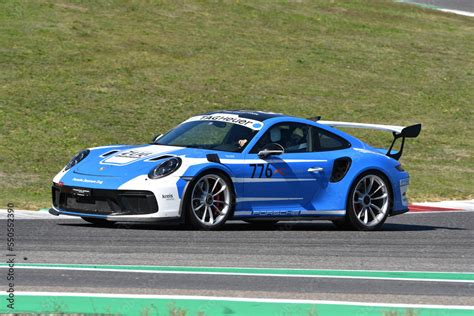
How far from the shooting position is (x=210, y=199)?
11906 millimetres

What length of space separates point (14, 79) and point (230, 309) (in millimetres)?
19953

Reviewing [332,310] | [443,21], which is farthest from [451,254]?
[443,21]

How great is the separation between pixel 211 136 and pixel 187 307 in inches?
194

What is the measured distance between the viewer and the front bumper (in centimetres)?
1160

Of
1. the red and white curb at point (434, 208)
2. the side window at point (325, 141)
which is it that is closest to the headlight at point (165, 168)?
the side window at point (325, 141)

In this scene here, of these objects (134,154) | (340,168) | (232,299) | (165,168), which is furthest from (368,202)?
(232,299)

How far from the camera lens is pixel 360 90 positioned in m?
29.7

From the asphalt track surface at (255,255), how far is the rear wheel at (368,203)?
0.28 meters

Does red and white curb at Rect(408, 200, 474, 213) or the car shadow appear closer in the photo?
the car shadow

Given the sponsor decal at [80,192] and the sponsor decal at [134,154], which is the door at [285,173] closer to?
the sponsor decal at [134,154]

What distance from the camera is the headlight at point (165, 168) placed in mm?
11688


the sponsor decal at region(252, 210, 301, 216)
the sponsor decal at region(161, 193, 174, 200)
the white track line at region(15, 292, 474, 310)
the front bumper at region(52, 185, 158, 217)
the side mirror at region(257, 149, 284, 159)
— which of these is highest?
the white track line at region(15, 292, 474, 310)

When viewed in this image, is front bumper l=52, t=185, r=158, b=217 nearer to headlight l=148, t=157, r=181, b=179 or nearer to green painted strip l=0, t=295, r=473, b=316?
headlight l=148, t=157, r=181, b=179

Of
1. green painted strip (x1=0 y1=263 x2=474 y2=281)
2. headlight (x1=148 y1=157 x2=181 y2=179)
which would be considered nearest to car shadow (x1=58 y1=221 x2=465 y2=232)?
headlight (x1=148 y1=157 x2=181 y2=179)
